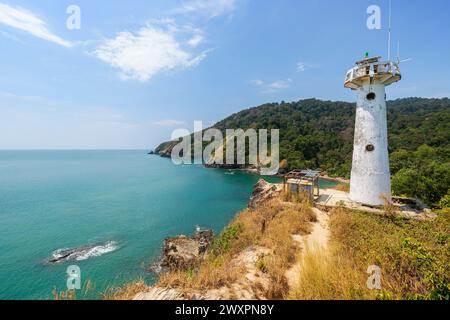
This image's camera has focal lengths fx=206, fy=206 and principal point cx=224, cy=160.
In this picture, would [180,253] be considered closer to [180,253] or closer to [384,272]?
[180,253]

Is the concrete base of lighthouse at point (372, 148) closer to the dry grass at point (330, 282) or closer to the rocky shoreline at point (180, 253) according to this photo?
the dry grass at point (330, 282)

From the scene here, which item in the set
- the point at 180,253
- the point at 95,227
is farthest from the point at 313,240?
the point at 95,227

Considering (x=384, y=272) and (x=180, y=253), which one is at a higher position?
(x=384, y=272)

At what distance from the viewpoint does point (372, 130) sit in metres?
9.80

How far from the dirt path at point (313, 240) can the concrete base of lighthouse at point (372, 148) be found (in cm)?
254

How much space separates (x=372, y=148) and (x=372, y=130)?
86cm

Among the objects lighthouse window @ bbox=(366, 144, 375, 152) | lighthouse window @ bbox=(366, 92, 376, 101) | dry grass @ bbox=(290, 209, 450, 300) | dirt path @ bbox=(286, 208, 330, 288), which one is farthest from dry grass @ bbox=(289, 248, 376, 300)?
lighthouse window @ bbox=(366, 92, 376, 101)

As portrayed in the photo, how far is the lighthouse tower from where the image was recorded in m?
9.70

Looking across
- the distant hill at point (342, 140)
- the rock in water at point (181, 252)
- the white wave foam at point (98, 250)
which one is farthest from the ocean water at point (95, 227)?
the distant hill at point (342, 140)

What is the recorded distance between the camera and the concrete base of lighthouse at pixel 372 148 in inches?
384

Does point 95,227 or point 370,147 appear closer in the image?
point 370,147
